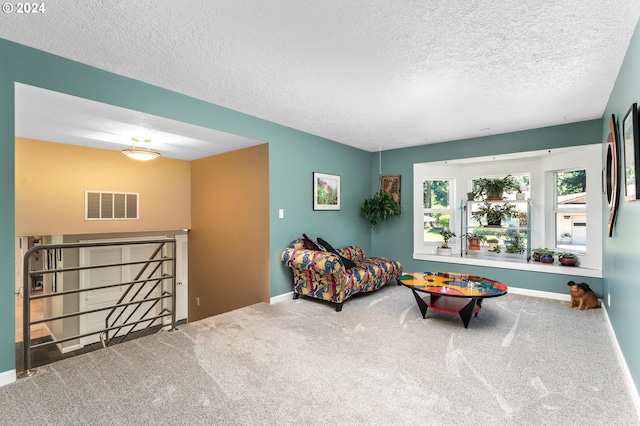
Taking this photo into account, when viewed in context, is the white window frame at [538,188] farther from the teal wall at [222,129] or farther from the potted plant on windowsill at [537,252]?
the teal wall at [222,129]

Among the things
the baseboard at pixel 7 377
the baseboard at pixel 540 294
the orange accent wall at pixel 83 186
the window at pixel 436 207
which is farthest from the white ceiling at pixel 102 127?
the baseboard at pixel 540 294

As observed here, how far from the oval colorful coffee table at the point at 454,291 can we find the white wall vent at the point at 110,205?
168 inches

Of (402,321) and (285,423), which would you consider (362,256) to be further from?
(285,423)

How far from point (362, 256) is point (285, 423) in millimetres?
3628

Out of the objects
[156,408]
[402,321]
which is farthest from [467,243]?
[156,408]

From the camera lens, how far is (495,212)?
5000 mm

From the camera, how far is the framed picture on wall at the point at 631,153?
1.78 metres

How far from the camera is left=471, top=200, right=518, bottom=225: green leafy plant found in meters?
4.93

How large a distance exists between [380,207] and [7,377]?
488 cm

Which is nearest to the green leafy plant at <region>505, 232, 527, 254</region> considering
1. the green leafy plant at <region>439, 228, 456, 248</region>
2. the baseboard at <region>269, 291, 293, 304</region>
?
the green leafy plant at <region>439, 228, 456, 248</region>

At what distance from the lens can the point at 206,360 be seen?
2457 millimetres

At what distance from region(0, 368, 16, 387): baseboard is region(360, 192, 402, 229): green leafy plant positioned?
480 centimetres

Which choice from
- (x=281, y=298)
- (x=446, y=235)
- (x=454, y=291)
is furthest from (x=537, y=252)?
(x=281, y=298)

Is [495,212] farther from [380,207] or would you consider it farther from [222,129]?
[222,129]
